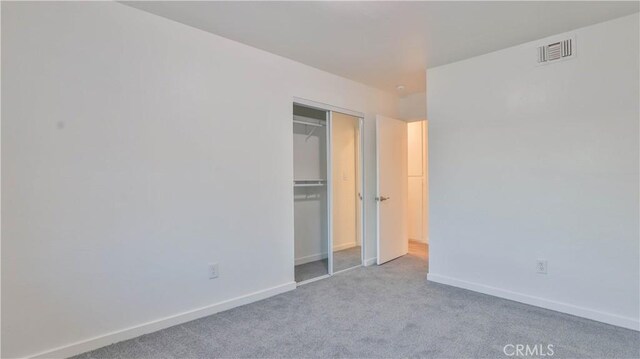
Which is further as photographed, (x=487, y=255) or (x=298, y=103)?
(x=298, y=103)

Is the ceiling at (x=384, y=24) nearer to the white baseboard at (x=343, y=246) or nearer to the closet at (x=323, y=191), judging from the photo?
the closet at (x=323, y=191)

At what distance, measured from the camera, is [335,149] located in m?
4.85

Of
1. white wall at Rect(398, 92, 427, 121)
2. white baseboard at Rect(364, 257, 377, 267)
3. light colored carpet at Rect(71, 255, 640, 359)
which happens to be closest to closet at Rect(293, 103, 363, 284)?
white baseboard at Rect(364, 257, 377, 267)

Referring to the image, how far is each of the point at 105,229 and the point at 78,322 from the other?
0.61 meters

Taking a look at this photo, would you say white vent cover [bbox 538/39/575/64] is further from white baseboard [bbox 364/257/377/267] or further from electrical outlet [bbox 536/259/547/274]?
white baseboard [bbox 364/257/377/267]

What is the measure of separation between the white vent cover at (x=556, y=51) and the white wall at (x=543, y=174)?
0.18 ft

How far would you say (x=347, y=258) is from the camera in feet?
15.2

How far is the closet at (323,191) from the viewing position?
14.4 ft

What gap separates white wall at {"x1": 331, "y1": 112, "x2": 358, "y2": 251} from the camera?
4887 mm

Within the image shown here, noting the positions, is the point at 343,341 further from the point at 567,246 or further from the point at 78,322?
the point at 567,246

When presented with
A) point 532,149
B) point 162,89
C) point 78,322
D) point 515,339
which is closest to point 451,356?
point 515,339
